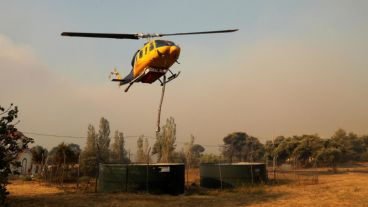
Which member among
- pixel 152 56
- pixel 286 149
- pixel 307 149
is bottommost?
pixel 307 149

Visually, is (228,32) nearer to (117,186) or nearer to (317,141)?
(117,186)

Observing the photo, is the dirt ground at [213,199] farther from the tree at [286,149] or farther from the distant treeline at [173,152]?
the tree at [286,149]

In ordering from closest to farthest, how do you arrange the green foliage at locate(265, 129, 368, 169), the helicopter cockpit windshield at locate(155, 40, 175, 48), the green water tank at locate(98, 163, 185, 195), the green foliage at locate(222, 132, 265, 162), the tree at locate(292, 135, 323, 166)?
the helicopter cockpit windshield at locate(155, 40, 175, 48) → the green water tank at locate(98, 163, 185, 195) → the green foliage at locate(265, 129, 368, 169) → the tree at locate(292, 135, 323, 166) → the green foliage at locate(222, 132, 265, 162)

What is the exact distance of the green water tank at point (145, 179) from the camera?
67.4 feet

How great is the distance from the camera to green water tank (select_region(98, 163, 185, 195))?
20531 mm

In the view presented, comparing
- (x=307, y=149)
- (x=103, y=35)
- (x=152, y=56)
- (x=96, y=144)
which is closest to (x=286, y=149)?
(x=307, y=149)

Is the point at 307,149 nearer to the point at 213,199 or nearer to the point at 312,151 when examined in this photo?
the point at 312,151

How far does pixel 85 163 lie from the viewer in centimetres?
3772

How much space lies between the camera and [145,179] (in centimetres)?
2055

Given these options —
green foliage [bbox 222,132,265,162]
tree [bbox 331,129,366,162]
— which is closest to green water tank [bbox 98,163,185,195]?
green foliage [bbox 222,132,265,162]

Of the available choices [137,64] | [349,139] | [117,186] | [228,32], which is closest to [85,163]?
[117,186]

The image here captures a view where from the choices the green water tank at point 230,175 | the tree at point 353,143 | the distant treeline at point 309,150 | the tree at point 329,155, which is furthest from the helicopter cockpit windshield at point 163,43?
the tree at point 353,143

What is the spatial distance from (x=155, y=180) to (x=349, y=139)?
7645 centimetres

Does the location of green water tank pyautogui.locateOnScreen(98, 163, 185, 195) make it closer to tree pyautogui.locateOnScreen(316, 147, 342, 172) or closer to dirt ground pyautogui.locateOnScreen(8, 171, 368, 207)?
dirt ground pyautogui.locateOnScreen(8, 171, 368, 207)
